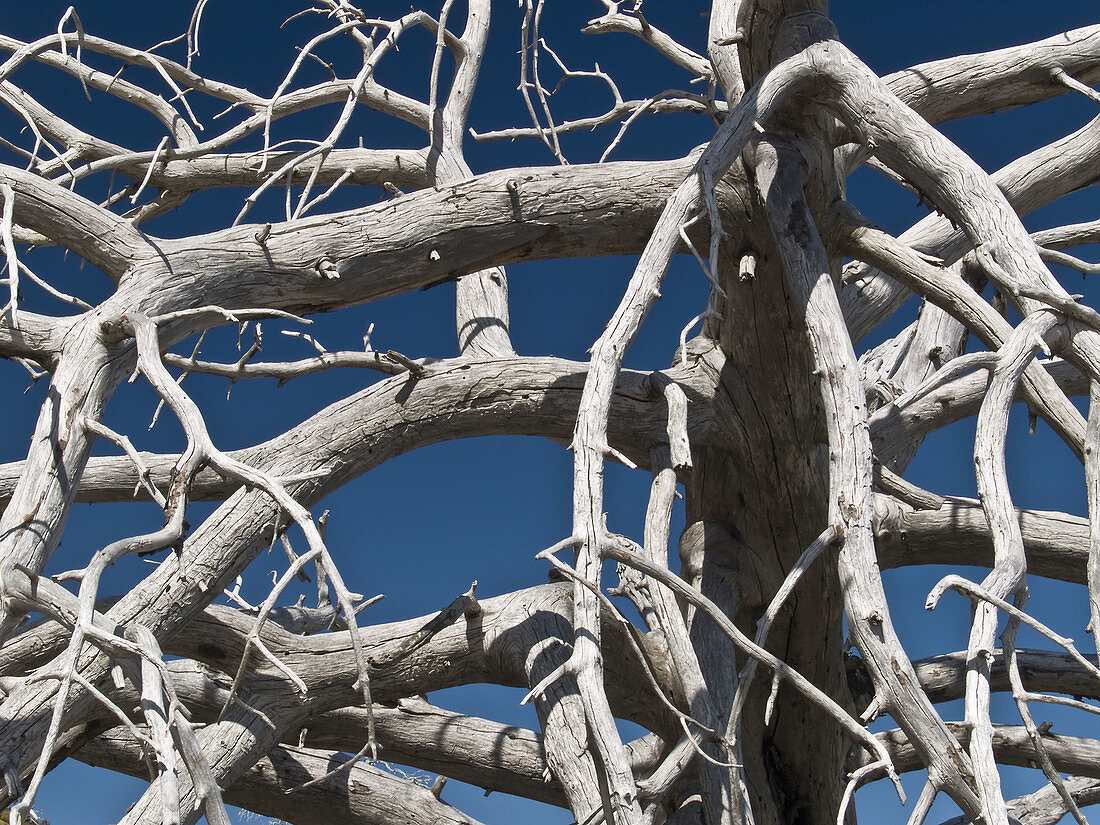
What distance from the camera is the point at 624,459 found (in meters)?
2.59

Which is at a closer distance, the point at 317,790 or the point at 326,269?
the point at 326,269

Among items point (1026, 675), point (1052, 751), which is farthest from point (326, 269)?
point (1052, 751)

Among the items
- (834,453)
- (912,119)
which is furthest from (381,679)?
(912,119)

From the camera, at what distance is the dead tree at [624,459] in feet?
8.32

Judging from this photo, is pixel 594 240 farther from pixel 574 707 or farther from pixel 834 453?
pixel 574 707

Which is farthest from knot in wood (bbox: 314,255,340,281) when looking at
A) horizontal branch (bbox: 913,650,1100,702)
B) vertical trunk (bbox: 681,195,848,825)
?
horizontal branch (bbox: 913,650,1100,702)

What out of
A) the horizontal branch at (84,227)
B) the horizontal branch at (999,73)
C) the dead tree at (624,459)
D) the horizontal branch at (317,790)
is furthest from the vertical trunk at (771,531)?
the horizontal branch at (84,227)

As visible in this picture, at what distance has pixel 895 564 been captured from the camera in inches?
177

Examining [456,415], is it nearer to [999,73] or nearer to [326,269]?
[326,269]

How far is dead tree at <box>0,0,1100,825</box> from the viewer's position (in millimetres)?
2537

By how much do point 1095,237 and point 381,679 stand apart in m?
3.88

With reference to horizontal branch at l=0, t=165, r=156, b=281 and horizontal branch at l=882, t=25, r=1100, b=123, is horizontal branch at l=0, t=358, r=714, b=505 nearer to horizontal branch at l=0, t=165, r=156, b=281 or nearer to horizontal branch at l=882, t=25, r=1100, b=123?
horizontal branch at l=0, t=165, r=156, b=281

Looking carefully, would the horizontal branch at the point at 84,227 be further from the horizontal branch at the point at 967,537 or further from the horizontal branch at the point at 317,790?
the horizontal branch at the point at 967,537

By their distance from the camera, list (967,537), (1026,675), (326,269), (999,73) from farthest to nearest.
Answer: (1026,675), (967,537), (999,73), (326,269)
